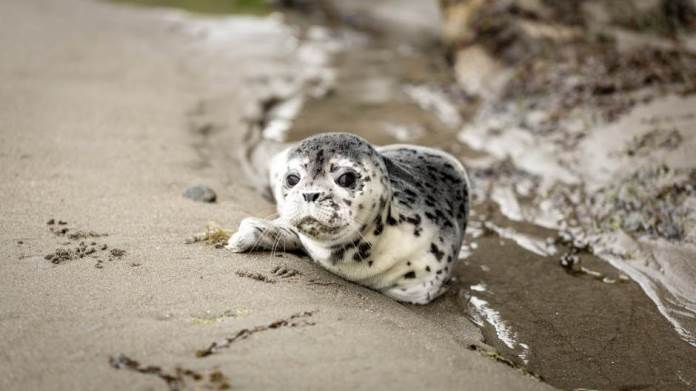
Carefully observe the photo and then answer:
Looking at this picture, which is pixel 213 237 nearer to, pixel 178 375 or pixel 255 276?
pixel 255 276

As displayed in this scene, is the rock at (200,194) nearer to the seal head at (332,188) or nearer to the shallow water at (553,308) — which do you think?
the seal head at (332,188)

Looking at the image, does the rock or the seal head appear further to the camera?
the rock

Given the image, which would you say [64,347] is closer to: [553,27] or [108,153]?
[108,153]

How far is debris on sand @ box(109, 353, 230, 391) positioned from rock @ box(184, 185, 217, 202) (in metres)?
2.03

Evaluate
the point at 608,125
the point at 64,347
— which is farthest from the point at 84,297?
the point at 608,125

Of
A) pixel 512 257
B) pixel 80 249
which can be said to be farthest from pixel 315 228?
pixel 512 257

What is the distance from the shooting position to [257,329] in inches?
110

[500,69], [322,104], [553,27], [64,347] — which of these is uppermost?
[553,27]

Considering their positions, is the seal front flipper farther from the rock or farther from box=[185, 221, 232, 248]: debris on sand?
the rock

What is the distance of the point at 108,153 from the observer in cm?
496

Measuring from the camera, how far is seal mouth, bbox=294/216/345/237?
314cm

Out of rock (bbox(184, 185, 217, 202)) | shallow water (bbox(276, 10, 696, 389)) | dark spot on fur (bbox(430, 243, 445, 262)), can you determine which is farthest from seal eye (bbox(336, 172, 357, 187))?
rock (bbox(184, 185, 217, 202))

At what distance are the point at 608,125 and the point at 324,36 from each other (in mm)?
6257

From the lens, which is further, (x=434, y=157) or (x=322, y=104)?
(x=322, y=104)
